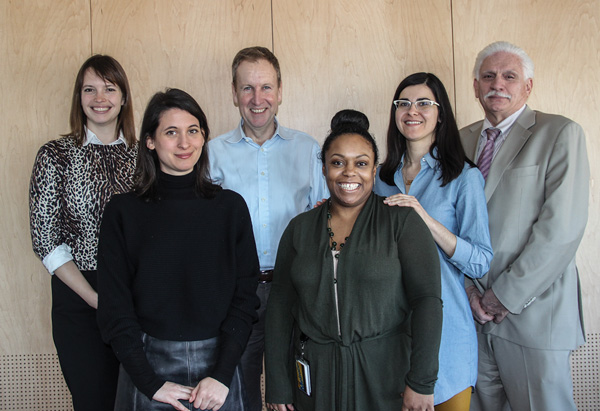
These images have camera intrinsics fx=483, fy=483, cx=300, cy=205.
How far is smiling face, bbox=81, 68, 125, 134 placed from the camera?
246 cm

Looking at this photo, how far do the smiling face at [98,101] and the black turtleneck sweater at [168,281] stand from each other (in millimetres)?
849

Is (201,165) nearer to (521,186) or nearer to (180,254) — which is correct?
(180,254)

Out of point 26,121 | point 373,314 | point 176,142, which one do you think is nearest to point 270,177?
point 176,142

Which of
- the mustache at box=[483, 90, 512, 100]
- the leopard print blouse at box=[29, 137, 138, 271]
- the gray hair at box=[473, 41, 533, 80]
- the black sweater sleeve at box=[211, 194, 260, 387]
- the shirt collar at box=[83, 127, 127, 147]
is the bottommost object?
the black sweater sleeve at box=[211, 194, 260, 387]

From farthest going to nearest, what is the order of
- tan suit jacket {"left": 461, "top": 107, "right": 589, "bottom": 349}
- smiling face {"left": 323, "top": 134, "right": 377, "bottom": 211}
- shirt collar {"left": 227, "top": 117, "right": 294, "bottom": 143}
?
shirt collar {"left": 227, "top": 117, "right": 294, "bottom": 143} → tan suit jacket {"left": 461, "top": 107, "right": 589, "bottom": 349} → smiling face {"left": 323, "top": 134, "right": 377, "bottom": 211}

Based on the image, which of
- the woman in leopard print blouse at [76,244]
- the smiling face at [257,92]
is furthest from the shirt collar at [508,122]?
the woman in leopard print blouse at [76,244]

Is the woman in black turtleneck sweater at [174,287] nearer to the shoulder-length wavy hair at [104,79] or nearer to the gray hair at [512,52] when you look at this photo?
the shoulder-length wavy hair at [104,79]

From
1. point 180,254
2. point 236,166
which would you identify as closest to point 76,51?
point 236,166

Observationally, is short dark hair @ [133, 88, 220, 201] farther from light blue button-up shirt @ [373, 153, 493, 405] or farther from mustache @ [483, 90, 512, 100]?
mustache @ [483, 90, 512, 100]

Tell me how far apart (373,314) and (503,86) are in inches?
59.6

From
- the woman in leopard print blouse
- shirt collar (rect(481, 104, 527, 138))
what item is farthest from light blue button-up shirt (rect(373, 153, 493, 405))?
the woman in leopard print blouse

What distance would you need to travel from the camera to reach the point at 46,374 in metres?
3.40

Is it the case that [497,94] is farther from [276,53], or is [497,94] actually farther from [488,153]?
[276,53]

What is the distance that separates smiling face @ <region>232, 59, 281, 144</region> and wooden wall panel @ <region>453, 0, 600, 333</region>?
176 centimetres
